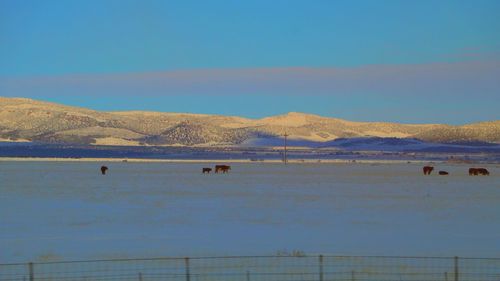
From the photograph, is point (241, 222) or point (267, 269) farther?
point (241, 222)

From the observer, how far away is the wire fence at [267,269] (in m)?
14.0

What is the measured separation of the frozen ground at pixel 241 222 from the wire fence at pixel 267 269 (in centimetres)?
99

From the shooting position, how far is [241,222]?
22.6m

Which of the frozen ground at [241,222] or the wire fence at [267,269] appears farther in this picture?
the frozen ground at [241,222]

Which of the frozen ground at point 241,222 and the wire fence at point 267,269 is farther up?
the frozen ground at point 241,222

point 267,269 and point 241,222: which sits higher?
point 241,222

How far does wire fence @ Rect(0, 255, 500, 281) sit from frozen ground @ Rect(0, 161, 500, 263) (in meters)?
0.99

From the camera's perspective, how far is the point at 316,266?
15359 millimetres

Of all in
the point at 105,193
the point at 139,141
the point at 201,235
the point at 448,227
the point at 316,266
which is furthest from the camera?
the point at 139,141

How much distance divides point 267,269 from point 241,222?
7.59 meters

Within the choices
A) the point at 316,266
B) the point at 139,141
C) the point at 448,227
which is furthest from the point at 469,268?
the point at 139,141

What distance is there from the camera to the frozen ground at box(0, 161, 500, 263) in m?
17.8

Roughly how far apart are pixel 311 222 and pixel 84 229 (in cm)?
550

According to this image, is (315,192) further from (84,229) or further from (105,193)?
(84,229)
